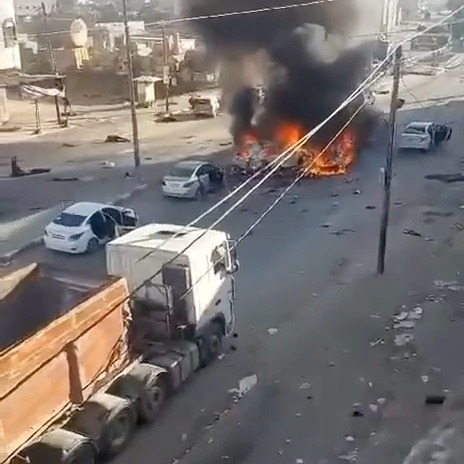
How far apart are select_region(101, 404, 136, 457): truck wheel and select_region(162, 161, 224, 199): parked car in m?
13.4

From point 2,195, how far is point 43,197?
143 cm

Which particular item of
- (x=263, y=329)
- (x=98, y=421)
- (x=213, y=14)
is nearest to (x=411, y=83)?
(x=213, y=14)

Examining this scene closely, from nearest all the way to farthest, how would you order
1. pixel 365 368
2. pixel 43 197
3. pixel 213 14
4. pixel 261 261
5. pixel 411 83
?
1. pixel 365 368
2. pixel 261 261
3. pixel 43 197
4. pixel 213 14
5. pixel 411 83

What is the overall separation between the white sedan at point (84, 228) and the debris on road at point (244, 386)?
7.37 meters

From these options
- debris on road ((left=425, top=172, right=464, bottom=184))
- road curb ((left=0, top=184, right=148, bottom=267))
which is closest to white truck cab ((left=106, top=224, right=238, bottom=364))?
road curb ((left=0, top=184, right=148, bottom=267))

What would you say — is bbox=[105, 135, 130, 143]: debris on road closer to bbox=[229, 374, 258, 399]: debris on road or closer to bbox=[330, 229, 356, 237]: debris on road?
bbox=[330, 229, 356, 237]: debris on road

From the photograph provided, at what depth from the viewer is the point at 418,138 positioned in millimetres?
31078

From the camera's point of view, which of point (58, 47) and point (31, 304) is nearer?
point (31, 304)

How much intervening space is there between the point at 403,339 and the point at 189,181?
36.2 feet

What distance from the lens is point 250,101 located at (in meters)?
31.1

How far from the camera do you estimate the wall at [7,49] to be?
125 ft

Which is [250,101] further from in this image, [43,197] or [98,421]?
[98,421]

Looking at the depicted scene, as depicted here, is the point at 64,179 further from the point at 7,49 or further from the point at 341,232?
the point at 7,49

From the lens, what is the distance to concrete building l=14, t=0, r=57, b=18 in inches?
3330
